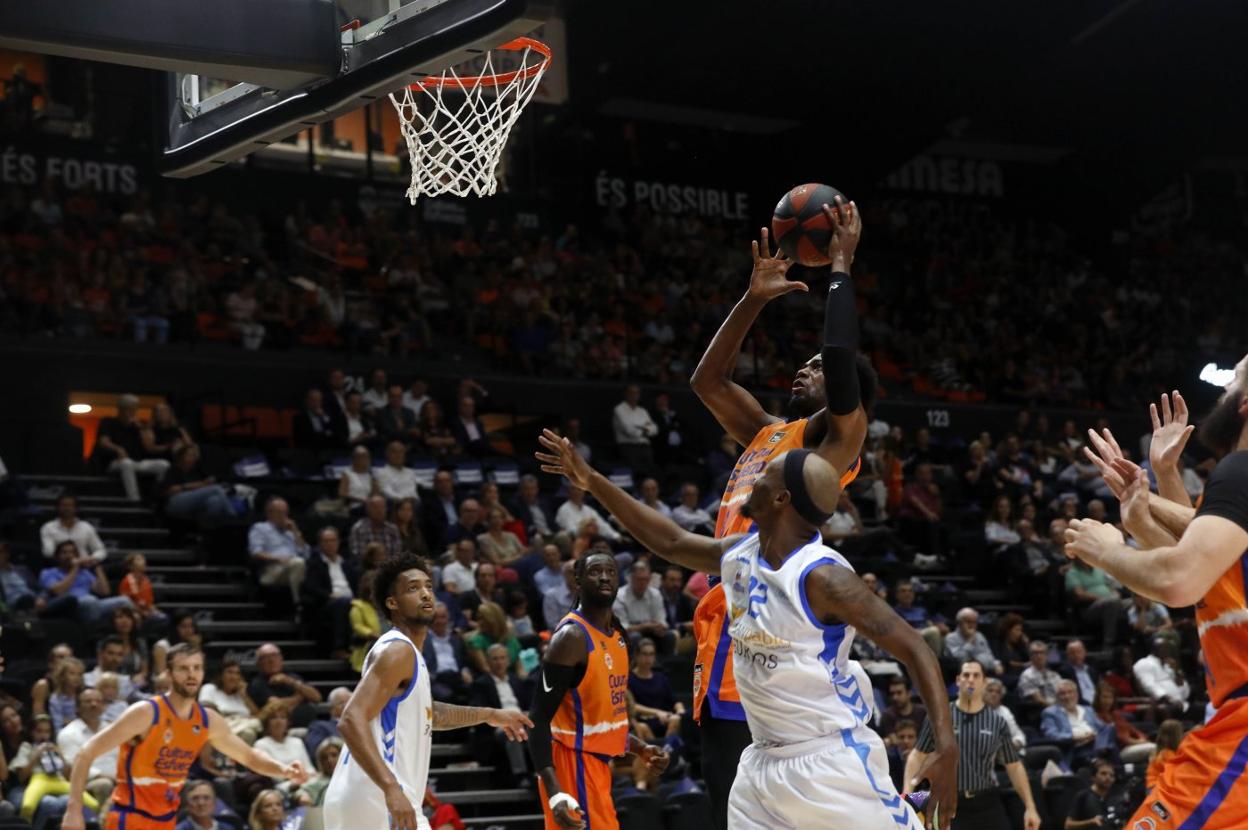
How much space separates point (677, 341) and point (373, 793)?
590 inches

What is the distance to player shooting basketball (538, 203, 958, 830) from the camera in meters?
4.43

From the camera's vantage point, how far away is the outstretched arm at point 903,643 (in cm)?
422

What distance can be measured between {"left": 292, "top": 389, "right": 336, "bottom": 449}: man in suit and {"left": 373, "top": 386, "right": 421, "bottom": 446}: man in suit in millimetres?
406

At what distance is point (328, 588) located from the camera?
1346 cm

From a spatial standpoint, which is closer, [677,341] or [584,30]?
[677,341]

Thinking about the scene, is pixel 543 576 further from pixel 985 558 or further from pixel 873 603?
pixel 873 603

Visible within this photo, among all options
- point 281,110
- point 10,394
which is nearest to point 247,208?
point 10,394

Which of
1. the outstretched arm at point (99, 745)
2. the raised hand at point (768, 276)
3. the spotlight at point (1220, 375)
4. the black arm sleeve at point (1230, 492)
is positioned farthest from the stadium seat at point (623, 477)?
the black arm sleeve at point (1230, 492)

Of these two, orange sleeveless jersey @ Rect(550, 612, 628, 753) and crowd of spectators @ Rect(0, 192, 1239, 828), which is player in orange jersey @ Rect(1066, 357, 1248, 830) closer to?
orange sleeveless jersey @ Rect(550, 612, 628, 753)

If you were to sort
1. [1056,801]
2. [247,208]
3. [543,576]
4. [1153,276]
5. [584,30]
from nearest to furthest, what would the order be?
[1056,801], [543,576], [247,208], [584,30], [1153,276]

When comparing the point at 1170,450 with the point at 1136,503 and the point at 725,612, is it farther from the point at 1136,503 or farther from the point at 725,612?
the point at 725,612

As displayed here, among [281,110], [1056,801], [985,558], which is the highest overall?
[281,110]

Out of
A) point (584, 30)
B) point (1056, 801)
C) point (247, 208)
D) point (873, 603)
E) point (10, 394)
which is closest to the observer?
point (873, 603)

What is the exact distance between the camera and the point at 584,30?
936 inches
